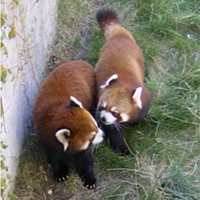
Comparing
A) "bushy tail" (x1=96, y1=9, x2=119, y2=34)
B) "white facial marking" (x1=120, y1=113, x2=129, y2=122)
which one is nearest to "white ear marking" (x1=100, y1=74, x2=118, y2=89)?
"white facial marking" (x1=120, y1=113, x2=129, y2=122)

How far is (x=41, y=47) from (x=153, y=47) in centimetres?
100

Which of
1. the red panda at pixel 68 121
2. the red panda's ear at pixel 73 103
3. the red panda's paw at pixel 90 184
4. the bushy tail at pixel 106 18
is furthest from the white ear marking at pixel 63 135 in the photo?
the bushy tail at pixel 106 18

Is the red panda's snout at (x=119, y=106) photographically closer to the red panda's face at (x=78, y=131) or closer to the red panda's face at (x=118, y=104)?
the red panda's face at (x=118, y=104)

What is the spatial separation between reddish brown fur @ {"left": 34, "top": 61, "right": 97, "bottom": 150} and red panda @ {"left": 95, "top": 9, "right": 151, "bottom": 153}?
102 millimetres

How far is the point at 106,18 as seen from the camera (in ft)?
15.7

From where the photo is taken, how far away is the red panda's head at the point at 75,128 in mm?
3487

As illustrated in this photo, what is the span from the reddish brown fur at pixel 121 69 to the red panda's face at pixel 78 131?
0.35 m

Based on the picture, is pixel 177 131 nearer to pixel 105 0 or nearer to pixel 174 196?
pixel 174 196

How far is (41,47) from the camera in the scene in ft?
14.7

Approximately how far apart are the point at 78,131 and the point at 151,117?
3.00 ft

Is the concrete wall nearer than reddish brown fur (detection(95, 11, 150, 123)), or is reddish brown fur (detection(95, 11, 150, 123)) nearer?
the concrete wall

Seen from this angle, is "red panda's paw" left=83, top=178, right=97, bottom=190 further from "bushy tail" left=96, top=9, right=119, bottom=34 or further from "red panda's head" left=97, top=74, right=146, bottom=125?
"bushy tail" left=96, top=9, right=119, bottom=34

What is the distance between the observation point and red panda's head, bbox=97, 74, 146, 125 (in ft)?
12.6

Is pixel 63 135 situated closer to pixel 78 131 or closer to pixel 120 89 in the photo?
pixel 78 131
